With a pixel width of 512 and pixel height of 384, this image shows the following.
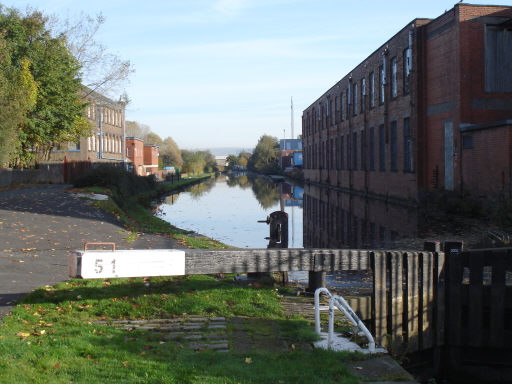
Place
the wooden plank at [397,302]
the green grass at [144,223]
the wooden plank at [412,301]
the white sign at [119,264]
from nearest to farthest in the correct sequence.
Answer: the white sign at [119,264] → the wooden plank at [397,302] → the wooden plank at [412,301] → the green grass at [144,223]

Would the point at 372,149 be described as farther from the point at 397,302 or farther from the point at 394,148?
the point at 397,302

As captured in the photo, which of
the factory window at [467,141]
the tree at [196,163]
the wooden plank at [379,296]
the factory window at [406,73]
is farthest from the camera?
the tree at [196,163]

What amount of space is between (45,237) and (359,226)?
11827 mm

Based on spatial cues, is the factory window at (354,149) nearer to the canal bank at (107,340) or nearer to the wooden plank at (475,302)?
the canal bank at (107,340)

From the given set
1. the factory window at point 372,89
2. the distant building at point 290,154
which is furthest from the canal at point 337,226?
the distant building at point 290,154

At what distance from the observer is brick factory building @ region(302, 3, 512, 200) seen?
24.1 m

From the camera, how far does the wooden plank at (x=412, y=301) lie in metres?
7.75

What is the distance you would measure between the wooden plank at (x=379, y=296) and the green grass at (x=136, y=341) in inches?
44.7

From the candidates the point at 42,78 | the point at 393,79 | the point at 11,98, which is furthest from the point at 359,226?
the point at 42,78

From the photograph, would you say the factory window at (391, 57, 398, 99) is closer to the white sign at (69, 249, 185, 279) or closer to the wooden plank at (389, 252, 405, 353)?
the wooden plank at (389, 252, 405, 353)

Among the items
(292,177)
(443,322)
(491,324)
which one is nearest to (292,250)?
(443,322)

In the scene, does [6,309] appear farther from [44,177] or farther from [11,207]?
[44,177]

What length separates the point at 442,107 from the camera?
89.9 feet

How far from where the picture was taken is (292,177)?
83.1 metres
